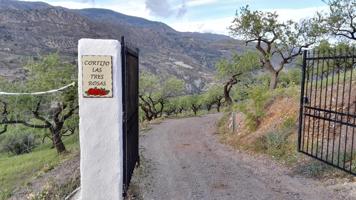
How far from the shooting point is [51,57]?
66.9 feet

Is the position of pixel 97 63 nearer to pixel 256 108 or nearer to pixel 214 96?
pixel 256 108

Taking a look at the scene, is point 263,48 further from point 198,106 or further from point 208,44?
point 208,44

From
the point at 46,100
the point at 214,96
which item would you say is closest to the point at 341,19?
the point at 46,100

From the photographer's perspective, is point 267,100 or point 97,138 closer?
point 97,138

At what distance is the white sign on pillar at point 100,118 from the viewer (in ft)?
17.5

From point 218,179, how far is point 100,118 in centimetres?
419

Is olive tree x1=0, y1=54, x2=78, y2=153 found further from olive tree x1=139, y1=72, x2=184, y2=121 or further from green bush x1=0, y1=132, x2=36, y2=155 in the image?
green bush x1=0, y1=132, x2=36, y2=155

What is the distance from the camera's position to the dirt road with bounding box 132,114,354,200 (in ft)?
24.4

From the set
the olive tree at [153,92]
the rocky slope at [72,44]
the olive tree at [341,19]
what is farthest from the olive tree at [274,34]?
the rocky slope at [72,44]

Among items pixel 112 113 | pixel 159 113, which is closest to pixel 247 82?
pixel 159 113

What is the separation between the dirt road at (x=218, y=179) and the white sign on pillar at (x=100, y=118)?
190 cm

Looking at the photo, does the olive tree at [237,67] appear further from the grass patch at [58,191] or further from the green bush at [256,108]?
the grass patch at [58,191]

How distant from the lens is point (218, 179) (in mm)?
8781

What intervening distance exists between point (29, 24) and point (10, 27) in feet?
24.0
